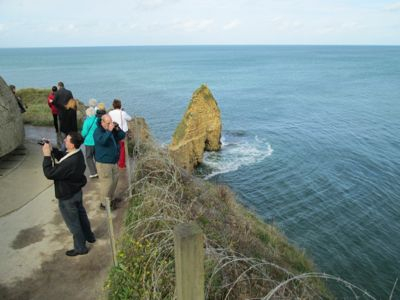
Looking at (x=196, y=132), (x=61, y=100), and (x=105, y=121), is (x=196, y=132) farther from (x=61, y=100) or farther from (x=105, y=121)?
(x=105, y=121)

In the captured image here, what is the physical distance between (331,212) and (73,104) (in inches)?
595

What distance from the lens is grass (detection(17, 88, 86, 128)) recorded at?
16.3 metres

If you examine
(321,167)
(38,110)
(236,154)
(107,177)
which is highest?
(107,177)

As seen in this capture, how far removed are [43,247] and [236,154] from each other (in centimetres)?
2541

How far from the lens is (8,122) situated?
11.1 meters

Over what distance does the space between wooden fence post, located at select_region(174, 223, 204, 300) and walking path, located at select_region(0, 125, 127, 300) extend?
3.28 m

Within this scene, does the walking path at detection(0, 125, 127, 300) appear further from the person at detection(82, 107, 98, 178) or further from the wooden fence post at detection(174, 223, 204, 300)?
the wooden fence post at detection(174, 223, 204, 300)

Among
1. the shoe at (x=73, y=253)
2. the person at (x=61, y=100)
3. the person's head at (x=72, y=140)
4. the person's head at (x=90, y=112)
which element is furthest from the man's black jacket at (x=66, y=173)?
the person at (x=61, y=100)

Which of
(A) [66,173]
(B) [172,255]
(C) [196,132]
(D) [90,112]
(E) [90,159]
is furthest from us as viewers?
(C) [196,132]

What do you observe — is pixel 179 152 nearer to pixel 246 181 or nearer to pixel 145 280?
pixel 246 181

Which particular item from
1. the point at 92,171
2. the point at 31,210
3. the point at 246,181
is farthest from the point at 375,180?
the point at 31,210

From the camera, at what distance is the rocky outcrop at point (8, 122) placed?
10.8 m

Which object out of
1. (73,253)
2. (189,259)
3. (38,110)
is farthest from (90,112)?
Result: (38,110)

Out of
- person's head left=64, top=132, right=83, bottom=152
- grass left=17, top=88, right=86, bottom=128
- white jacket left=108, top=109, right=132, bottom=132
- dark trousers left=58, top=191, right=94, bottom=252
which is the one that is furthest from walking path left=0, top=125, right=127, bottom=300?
grass left=17, top=88, right=86, bottom=128
